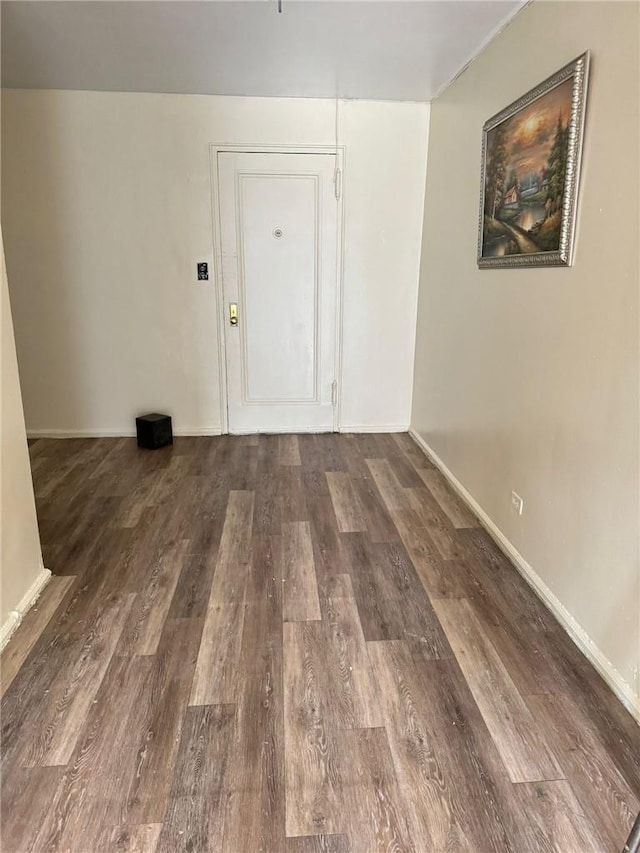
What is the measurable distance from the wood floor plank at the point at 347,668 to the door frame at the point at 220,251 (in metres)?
2.30

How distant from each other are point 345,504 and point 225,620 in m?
1.15

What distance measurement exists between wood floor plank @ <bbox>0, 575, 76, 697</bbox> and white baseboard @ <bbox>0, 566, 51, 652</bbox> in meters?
0.01

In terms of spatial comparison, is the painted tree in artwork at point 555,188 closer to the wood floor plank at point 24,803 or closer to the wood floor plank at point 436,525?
the wood floor plank at point 436,525

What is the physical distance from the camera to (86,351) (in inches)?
A: 154

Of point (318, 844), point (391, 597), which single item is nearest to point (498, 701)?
point (391, 597)

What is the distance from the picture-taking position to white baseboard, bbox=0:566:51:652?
1820 mm

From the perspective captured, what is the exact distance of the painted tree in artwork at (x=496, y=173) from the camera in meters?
2.41

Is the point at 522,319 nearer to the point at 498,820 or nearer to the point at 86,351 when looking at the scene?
the point at 498,820

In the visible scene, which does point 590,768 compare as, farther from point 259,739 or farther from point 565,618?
point 259,739

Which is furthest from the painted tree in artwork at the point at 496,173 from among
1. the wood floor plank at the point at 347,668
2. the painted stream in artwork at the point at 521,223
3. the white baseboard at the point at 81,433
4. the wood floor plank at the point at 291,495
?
the white baseboard at the point at 81,433

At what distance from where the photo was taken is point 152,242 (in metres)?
3.74

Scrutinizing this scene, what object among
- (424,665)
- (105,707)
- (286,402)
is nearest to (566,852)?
(424,665)

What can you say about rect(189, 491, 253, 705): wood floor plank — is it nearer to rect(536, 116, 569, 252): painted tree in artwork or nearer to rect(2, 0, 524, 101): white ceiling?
rect(536, 116, 569, 252): painted tree in artwork

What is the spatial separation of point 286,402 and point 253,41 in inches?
93.9
